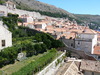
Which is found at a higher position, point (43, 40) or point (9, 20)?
point (9, 20)

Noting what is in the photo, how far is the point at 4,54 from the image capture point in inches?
766

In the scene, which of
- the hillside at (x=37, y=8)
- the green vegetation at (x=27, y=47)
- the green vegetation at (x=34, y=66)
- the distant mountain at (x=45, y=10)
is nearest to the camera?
the green vegetation at (x=34, y=66)

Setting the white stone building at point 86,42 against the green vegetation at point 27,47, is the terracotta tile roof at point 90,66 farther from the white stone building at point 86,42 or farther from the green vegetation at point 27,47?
the white stone building at point 86,42

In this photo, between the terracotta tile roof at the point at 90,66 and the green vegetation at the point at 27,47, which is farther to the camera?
the terracotta tile roof at the point at 90,66

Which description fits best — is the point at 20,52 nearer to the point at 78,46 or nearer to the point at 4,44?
the point at 4,44

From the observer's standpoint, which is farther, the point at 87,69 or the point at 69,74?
the point at 87,69

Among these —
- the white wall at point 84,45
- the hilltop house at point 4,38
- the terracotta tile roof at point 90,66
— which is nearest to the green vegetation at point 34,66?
the terracotta tile roof at point 90,66

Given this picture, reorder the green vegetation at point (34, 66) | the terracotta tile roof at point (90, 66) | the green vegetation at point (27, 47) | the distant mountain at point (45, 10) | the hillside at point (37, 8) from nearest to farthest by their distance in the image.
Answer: the green vegetation at point (34, 66) < the green vegetation at point (27, 47) < the terracotta tile roof at point (90, 66) < the hillside at point (37, 8) < the distant mountain at point (45, 10)

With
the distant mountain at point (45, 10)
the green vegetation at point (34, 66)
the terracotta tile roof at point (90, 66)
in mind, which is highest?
the distant mountain at point (45, 10)

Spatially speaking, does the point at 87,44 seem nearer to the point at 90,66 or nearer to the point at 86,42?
the point at 86,42

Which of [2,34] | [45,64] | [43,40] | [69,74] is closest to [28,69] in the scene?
[45,64]

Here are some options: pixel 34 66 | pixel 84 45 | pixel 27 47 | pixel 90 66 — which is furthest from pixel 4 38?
pixel 84 45

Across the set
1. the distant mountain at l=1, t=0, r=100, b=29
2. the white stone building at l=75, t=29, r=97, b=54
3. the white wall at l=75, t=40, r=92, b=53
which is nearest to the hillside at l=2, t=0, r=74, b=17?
the distant mountain at l=1, t=0, r=100, b=29

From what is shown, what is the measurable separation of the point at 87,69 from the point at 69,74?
3.29 metres
